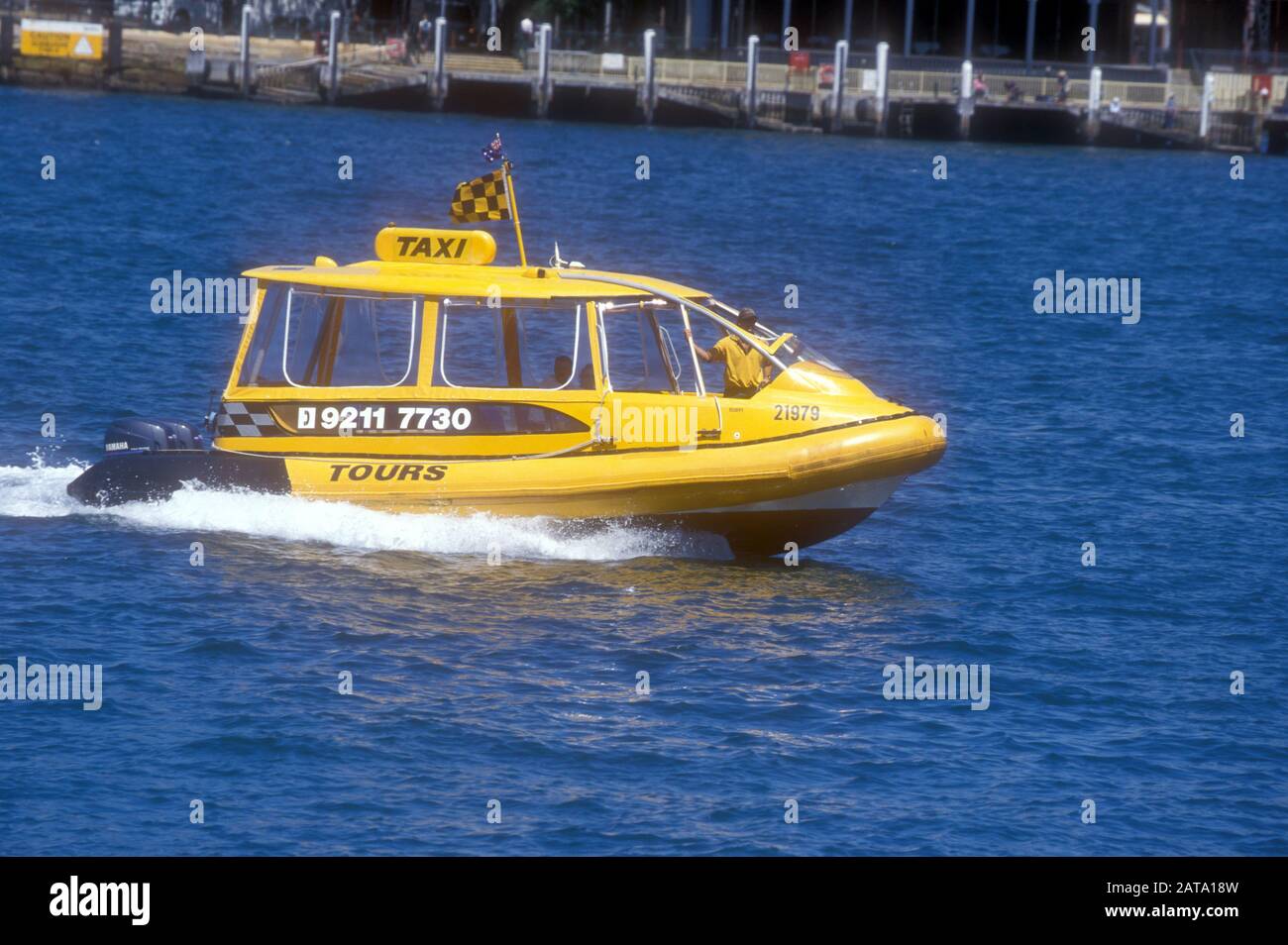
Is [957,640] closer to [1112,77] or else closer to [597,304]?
[597,304]

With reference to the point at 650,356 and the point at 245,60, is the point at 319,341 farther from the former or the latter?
the point at 245,60

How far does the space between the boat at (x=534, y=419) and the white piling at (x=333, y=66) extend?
54.9 m

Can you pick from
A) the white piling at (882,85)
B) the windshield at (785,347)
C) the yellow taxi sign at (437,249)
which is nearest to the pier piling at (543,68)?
the white piling at (882,85)

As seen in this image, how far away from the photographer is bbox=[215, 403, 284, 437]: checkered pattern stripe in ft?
58.9

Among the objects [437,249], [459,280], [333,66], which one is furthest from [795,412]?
[333,66]

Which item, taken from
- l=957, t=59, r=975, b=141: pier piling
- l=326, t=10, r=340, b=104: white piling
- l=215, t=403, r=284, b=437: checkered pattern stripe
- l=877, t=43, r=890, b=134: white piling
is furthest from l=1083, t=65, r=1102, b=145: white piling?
l=215, t=403, r=284, b=437: checkered pattern stripe

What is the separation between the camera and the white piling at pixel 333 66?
232 feet

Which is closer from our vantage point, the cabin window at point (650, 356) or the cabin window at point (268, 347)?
the cabin window at point (650, 356)

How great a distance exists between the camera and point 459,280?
17.8m

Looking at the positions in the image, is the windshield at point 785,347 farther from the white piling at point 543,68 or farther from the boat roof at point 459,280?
the white piling at point 543,68

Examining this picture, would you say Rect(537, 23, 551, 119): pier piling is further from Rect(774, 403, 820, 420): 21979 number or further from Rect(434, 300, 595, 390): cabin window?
Rect(774, 403, 820, 420): 21979 number

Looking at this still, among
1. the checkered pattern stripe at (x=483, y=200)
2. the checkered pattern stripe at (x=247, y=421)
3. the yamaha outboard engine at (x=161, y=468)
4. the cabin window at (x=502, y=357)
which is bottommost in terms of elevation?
the yamaha outboard engine at (x=161, y=468)
